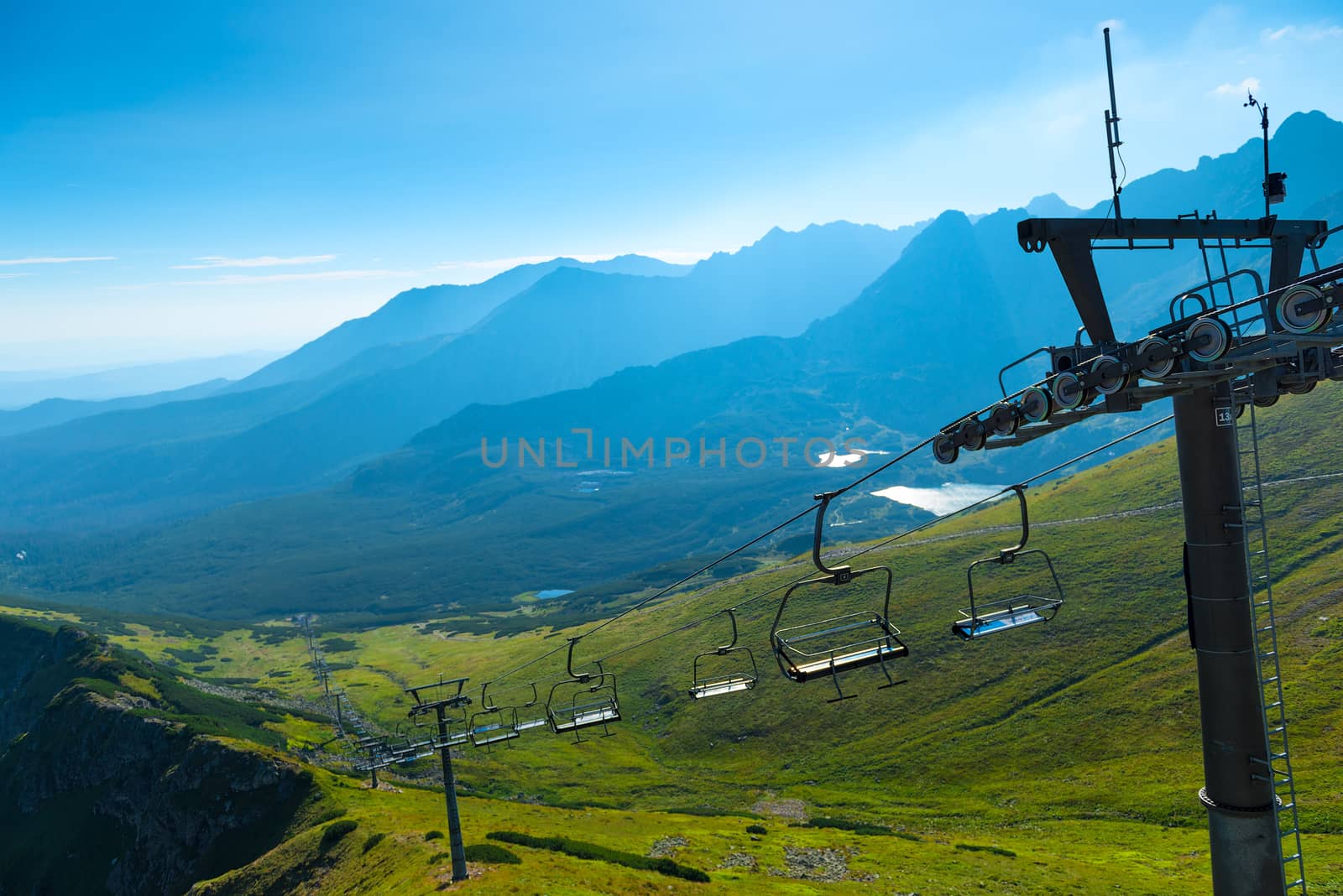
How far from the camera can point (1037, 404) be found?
42.8 ft

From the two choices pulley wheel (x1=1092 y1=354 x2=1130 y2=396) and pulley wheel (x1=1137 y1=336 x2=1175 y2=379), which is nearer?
pulley wheel (x1=1137 y1=336 x2=1175 y2=379)

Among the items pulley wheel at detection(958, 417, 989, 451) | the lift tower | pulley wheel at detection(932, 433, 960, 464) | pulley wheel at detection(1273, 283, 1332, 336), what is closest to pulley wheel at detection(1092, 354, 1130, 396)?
the lift tower

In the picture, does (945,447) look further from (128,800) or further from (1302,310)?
(128,800)

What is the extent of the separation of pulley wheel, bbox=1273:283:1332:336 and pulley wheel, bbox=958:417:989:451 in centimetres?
474

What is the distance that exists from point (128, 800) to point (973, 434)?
9343 cm

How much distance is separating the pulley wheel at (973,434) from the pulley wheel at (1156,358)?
10.1 feet

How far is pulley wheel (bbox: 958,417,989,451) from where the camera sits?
1445 cm

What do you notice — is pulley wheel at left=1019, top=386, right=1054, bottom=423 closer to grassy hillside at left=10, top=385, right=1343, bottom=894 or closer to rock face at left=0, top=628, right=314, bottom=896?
grassy hillside at left=10, top=385, right=1343, bottom=894

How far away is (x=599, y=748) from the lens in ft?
344

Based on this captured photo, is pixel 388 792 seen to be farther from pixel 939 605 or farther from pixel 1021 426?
pixel 939 605

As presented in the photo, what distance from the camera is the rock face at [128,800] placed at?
217 ft

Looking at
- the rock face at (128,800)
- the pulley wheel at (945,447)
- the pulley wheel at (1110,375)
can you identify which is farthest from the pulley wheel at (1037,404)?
the rock face at (128,800)

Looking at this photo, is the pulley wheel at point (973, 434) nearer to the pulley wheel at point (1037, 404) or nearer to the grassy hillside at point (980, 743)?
the pulley wheel at point (1037, 404)

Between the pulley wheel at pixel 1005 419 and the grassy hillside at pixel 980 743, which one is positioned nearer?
the pulley wheel at pixel 1005 419
